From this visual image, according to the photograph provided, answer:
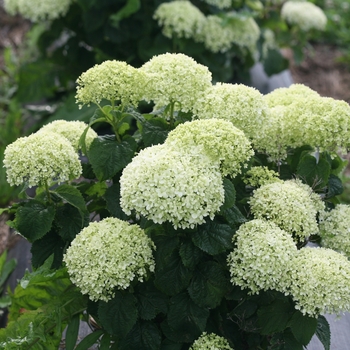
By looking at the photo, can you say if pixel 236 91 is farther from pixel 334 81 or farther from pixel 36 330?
pixel 334 81

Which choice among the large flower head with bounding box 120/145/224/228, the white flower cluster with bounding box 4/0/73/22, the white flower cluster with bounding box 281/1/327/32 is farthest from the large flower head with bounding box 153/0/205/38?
the large flower head with bounding box 120/145/224/228

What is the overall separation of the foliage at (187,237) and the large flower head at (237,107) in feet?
0.04

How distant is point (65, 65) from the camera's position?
15.0ft

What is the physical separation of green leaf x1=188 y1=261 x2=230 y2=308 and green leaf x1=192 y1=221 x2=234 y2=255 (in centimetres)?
9

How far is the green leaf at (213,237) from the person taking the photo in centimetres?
176

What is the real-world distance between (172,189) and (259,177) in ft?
1.65

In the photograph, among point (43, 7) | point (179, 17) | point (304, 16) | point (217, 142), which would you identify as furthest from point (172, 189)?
point (304, 16)

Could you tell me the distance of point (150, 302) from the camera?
1.90m

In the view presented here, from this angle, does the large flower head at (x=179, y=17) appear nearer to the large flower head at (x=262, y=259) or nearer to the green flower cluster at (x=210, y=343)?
the large flower head at (x=262, y=259)

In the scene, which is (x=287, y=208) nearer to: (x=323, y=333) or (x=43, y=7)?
(x=323, y=333)

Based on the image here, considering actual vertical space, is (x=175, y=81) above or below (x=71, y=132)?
above

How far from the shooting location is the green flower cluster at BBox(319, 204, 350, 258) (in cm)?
201

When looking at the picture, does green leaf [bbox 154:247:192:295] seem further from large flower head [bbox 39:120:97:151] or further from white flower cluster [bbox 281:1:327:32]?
white flower cluster [bbox 281:1:327:32]

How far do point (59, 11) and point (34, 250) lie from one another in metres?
2.45
